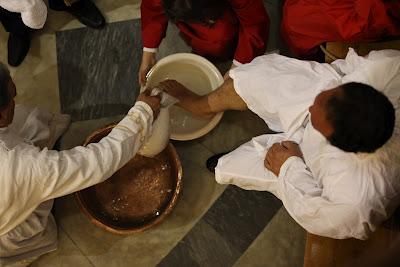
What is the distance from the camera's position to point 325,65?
5.15ft

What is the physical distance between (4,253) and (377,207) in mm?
1355

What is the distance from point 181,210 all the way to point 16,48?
1.09 meters

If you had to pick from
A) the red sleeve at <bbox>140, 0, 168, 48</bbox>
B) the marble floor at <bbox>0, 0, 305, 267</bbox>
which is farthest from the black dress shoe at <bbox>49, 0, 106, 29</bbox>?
the red sleeve at <bbox>140, 0, 168, 48</bbox>

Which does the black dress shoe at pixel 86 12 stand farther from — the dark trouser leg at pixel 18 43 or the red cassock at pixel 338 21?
A: the red cassock at pixel 338 21

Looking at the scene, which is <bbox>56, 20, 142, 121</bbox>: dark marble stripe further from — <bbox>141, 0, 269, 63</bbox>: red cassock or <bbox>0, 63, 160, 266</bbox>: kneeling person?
<bbox>0, 63, 160, 266</bbox>: kneeling person

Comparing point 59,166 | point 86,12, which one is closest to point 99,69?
point 86,12

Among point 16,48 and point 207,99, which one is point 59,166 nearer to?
point 207,99

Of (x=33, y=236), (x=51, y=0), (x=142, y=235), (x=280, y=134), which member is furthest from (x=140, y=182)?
(x=51, y=0)

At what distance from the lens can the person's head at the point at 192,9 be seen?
5.08ft

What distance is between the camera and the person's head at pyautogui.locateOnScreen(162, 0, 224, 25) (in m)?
1.55

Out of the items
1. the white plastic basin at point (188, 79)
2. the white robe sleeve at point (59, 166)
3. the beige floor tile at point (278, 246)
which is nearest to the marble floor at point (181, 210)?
the beige floor tile at point (278, 246)

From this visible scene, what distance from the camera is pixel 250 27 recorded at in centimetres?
188

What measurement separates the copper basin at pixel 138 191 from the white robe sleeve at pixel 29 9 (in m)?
0.71

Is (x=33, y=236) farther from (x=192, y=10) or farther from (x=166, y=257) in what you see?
(x=192, y=10)
